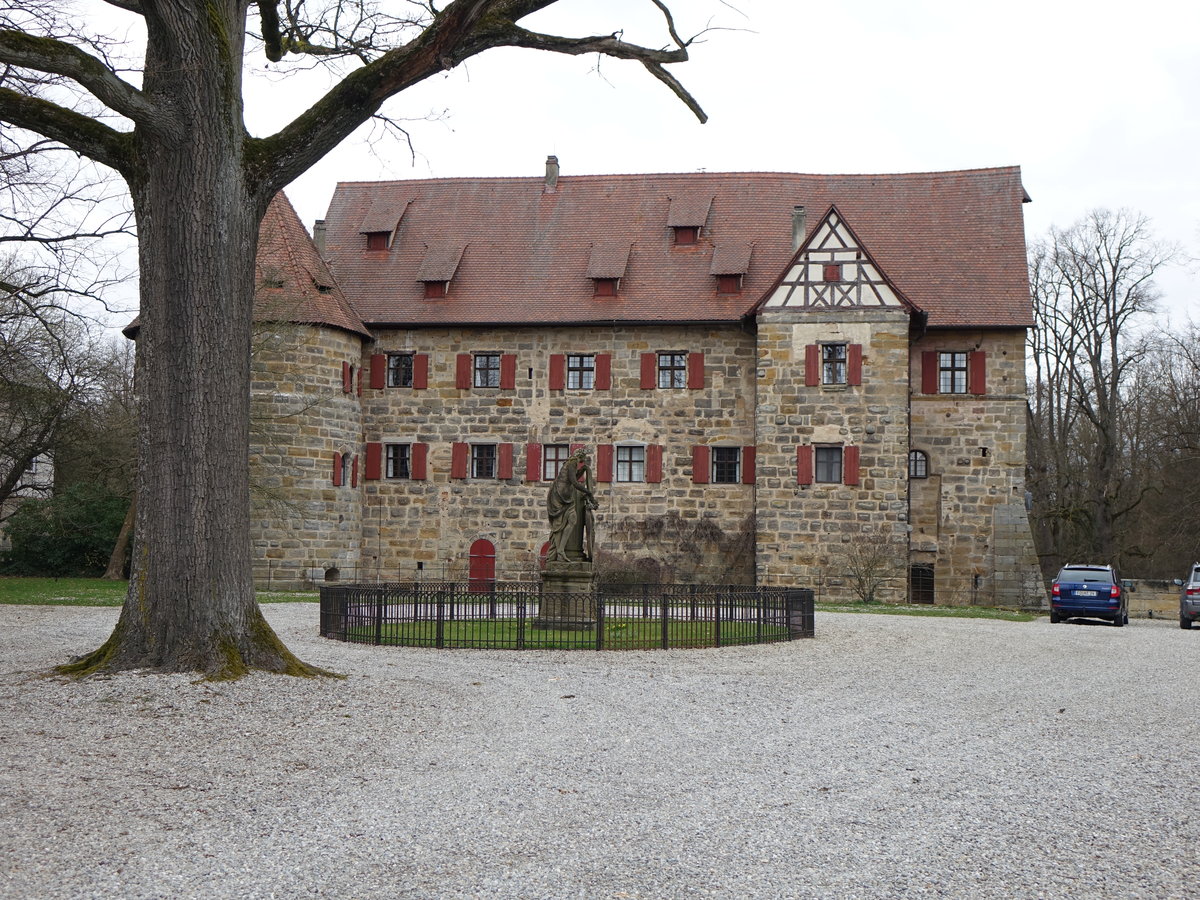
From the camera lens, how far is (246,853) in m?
5.47

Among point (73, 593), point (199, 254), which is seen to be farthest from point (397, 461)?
point (199, 254)

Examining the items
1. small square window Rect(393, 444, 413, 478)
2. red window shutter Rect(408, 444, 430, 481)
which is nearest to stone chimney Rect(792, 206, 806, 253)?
red window shutter Rect(408, 444, 430, 481)

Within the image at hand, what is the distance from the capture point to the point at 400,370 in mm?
32688

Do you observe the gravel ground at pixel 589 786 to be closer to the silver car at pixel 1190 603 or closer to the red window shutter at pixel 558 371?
the silver car at pixel 1190 603

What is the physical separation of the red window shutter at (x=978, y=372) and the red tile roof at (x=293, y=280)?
15231mm

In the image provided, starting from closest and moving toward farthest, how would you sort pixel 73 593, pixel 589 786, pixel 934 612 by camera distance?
pixel 589 786 → pixel 73 593 → pixel 934 612

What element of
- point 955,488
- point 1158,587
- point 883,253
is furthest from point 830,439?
point 1158,587

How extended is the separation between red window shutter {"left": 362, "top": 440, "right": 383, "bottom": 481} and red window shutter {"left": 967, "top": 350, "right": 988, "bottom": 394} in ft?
49.7

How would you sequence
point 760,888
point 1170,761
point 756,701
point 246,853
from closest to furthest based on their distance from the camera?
point 760,888 < point 246,853 < point 1170,761 < point 756,701

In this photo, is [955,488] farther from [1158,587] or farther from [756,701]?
[756,701]

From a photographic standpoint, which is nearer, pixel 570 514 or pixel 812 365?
pixel 570 514

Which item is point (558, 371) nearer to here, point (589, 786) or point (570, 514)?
point (570, 514)

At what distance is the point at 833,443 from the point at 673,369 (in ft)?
14.9

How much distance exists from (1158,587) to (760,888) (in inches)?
1226
